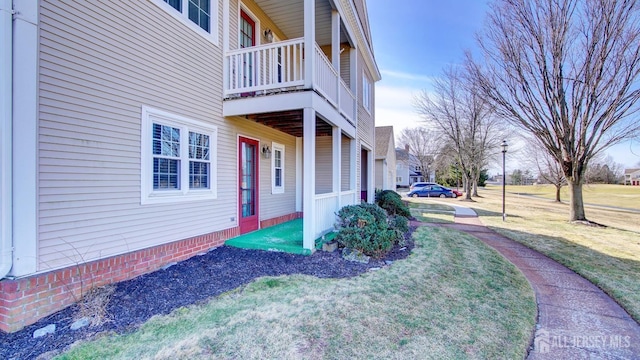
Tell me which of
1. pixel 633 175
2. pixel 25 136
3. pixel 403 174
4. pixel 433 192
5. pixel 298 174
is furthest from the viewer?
pixel 633 175

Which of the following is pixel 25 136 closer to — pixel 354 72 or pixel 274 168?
pixel 274 168

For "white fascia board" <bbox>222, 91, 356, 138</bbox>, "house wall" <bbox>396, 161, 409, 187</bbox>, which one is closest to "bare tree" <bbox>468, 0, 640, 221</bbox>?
"white fascia board" <bbox>222, 91, 356, 138</bbox>

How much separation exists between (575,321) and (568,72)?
35.1 ft

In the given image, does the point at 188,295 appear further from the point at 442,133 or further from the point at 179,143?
the point at 442,133

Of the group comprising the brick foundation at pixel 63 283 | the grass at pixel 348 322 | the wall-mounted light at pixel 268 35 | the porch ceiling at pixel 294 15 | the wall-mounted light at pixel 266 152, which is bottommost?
the grass at pixel 348 322

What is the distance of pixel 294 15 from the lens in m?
7.96

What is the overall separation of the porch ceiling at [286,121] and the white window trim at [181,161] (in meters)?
1.34

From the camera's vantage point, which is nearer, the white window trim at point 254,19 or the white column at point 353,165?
the white window trim at point 254,19

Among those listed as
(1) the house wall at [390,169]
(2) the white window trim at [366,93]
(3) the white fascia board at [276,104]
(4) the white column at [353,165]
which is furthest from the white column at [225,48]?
(1) the house wall at [390,169]

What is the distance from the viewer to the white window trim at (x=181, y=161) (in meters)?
4.37

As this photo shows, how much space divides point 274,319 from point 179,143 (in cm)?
349

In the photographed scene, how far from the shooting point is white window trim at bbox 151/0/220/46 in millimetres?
4809

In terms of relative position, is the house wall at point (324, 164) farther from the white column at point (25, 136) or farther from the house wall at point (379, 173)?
the house wall at point (379, 173)

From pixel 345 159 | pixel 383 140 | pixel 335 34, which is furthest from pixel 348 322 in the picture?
pixel 383 140
